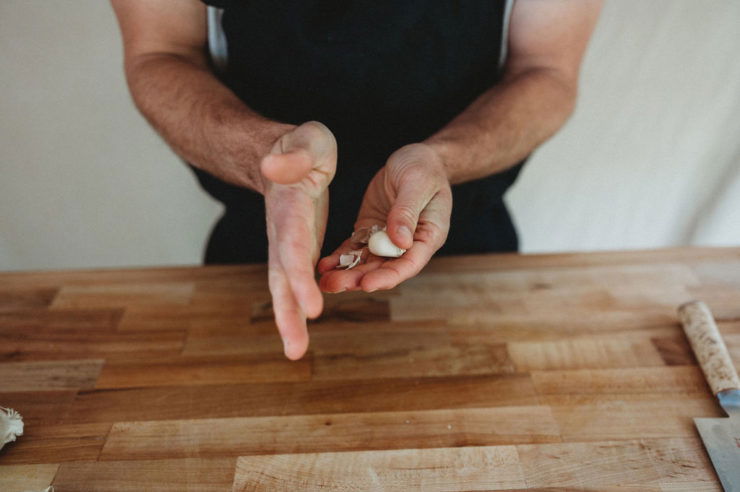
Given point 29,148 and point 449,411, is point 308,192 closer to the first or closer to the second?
point 449,411

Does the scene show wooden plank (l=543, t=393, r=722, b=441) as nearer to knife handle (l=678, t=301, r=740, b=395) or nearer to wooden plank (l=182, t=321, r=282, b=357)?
knife handle (l=678, t=301, r=740, b=395)

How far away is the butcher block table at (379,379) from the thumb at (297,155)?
0.32 m

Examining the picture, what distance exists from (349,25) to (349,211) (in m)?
0.33

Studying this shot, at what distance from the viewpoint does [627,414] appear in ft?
2.06

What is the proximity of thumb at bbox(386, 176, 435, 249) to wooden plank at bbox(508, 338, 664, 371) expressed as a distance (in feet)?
0.91

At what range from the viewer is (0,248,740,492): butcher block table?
1.87 feet

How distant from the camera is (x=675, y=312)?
79 cm

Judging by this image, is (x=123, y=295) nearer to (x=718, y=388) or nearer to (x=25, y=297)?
(x=25, y=297)

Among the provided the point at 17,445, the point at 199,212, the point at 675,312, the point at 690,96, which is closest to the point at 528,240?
the point at 690,96

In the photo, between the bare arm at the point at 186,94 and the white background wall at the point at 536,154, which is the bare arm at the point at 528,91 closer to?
the bare arm at the point at 186,94


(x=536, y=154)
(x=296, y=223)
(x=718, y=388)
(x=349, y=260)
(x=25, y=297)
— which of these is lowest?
(x=536, y=154)

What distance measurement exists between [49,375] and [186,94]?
49 cm

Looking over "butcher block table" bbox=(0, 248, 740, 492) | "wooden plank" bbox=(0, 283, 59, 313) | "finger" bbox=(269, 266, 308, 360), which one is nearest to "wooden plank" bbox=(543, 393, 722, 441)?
"butcher block table" bbox=(0, 248, 740, 492)

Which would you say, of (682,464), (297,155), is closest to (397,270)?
(297,155)
